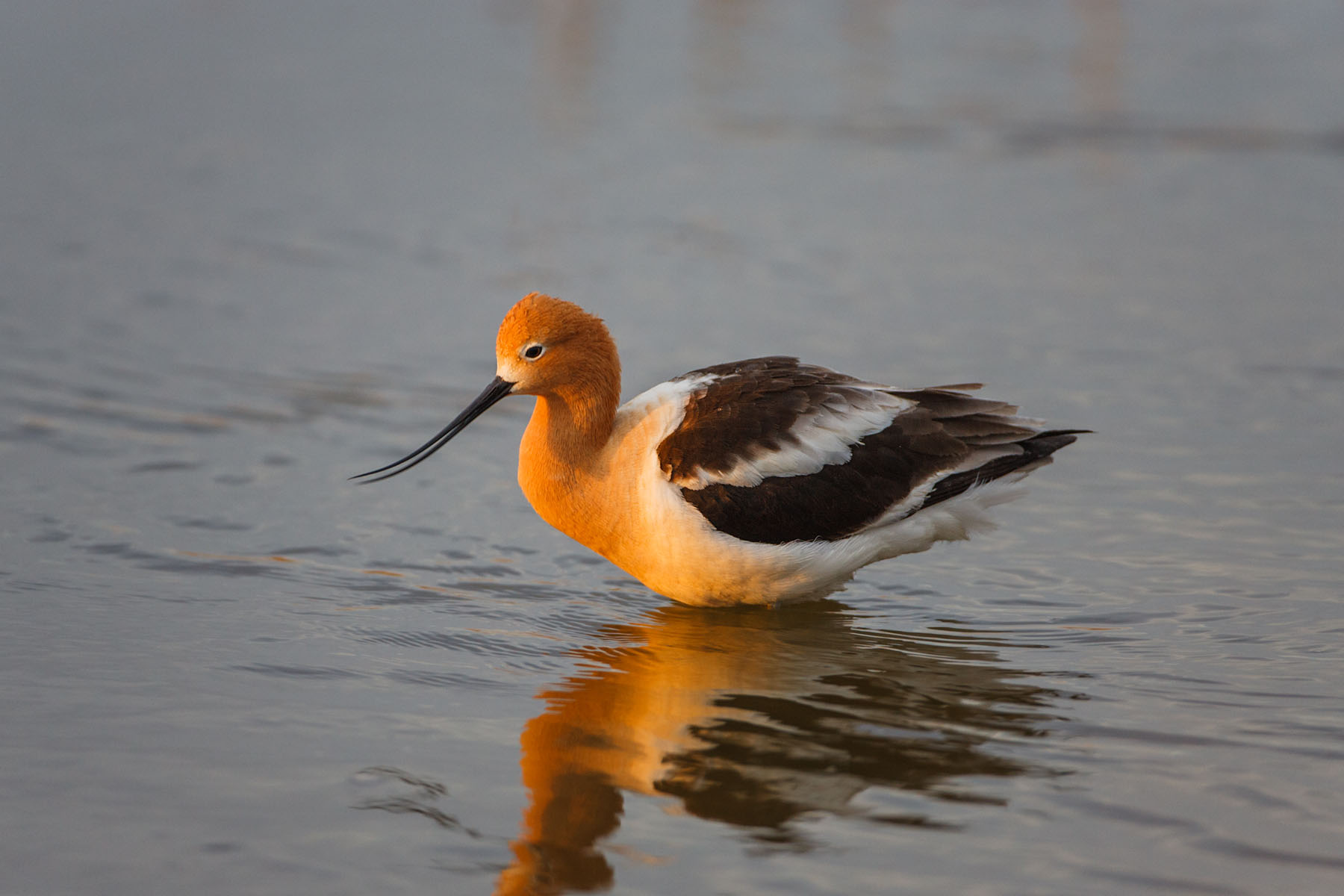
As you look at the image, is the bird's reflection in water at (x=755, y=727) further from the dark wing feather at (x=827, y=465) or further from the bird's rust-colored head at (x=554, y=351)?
the bird's rust-colored head at (x=554, y=351)

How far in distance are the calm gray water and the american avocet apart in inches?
12.3

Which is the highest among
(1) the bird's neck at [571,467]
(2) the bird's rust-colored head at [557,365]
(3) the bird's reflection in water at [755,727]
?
(2) the bird's rust-colored head at [557,365]

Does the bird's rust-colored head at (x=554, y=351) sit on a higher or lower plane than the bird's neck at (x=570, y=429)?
higher

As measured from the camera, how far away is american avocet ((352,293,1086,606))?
21.3ft

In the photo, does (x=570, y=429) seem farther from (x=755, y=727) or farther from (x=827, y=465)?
(x=755, y=727)

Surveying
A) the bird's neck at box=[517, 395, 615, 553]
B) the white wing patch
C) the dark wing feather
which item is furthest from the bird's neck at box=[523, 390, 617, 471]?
the white wing patch

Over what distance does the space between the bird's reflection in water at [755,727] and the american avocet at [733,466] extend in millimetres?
331

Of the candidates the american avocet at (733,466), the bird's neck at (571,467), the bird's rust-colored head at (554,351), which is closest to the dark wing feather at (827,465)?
the american avocet at (733,466)

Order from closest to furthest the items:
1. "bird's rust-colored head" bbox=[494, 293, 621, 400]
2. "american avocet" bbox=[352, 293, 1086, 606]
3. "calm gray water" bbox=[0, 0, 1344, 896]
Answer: "calm gray water" bbox=[0, 0, 1344, 896], "american avocet" bbox=[352, 293, 1086, 606], "bird's rust-colored head" bbox=[494, 293, 621, 400]

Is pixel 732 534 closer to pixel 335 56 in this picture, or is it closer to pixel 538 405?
pixel 538 405

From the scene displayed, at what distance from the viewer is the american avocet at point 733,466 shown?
21.3 ft

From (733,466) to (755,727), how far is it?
134 cm

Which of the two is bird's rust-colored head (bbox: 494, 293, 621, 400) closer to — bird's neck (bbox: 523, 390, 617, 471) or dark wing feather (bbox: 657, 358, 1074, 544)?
bird's neck (bbox: 523, 390, 617, 471)

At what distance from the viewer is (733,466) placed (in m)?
6.49
